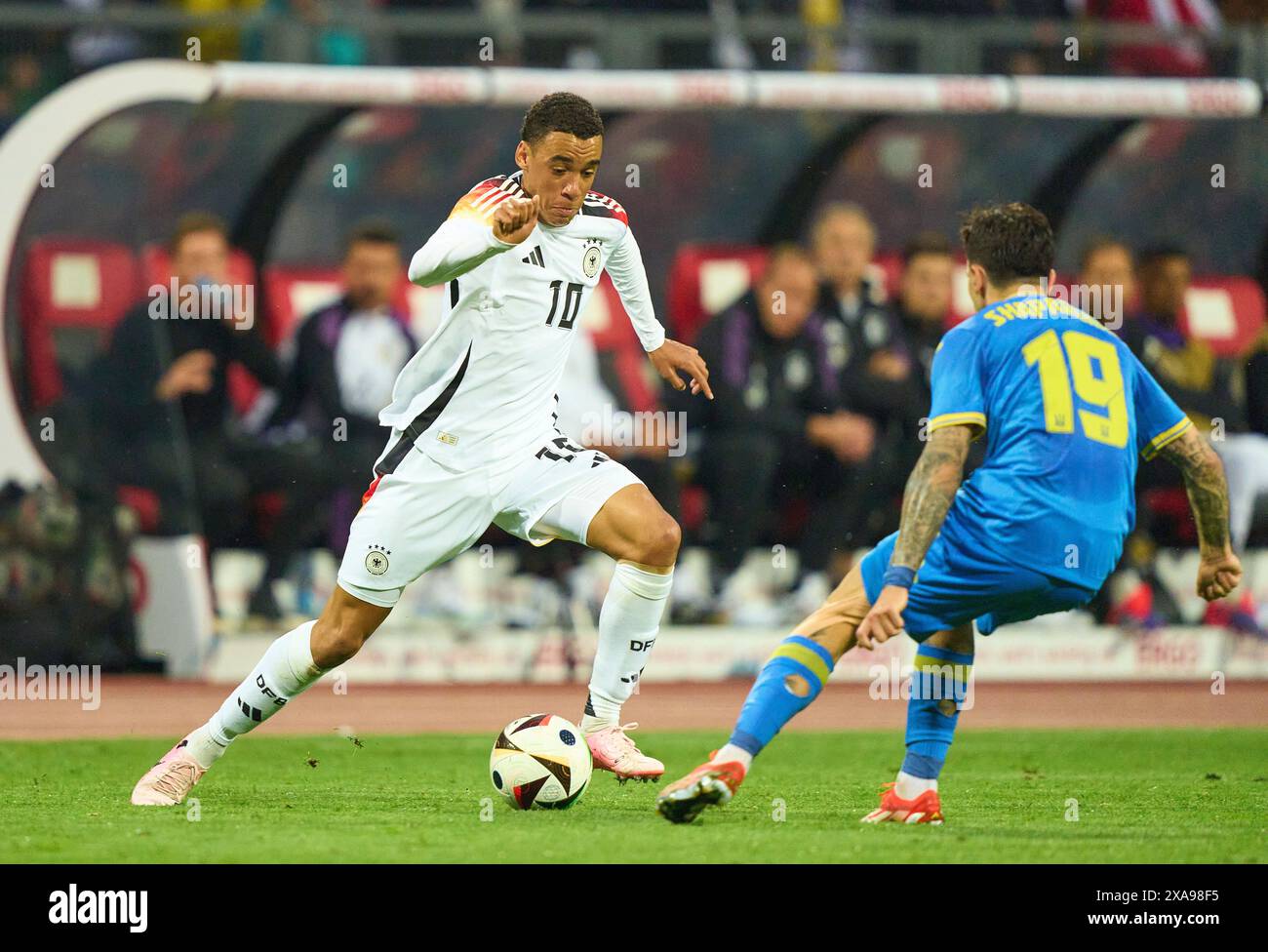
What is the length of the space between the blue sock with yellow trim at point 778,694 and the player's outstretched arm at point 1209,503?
3.81 ft

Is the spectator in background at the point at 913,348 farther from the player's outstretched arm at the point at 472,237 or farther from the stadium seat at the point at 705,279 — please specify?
the player's outstretched arm at the point at 472,237

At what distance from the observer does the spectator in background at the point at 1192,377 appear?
40.8ft

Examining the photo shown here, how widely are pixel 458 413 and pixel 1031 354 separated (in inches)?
74.5

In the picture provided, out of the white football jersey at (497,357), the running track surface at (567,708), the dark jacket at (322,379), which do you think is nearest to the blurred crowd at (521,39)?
the dark jacket at (322,379)

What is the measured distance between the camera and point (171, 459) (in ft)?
37.9

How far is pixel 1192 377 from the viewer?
41.5ft

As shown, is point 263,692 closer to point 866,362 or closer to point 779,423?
point 779,423

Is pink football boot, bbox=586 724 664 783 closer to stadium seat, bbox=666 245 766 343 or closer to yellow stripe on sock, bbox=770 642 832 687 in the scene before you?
yellow stripe on sock, bbox=770 642 832 687

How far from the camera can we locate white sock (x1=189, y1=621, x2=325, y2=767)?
21.9ft

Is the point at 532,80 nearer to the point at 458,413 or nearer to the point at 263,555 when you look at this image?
the point at 263,555

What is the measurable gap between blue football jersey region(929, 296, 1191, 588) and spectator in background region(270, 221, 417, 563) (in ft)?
20.1

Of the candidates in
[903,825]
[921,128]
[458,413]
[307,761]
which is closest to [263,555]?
[307,761]

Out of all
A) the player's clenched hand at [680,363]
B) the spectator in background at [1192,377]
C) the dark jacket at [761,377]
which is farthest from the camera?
the spectator in background at [1192,377]

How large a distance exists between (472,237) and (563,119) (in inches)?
23.1
